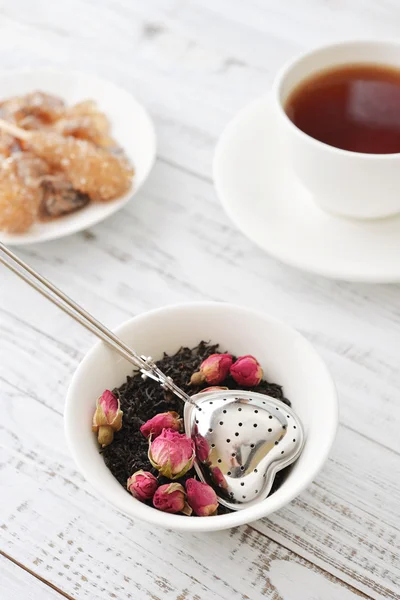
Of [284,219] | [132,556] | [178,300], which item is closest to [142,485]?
[132,556]

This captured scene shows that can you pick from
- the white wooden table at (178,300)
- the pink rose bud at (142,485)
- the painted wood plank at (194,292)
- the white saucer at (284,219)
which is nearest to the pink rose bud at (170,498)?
the pink rose bud at (142,485)

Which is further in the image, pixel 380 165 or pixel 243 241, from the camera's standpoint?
pixel 243 241

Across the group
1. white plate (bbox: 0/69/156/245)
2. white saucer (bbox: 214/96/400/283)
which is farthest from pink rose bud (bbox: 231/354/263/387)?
white plate (bbox: 0/69/156/245)

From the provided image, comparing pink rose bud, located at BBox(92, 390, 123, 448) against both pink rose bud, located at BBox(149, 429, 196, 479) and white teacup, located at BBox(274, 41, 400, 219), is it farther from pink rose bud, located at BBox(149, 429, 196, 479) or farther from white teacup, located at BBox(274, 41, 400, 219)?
white teacup, located at BBox(274, 41, 400, 219)

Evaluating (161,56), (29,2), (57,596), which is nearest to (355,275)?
(57,596)

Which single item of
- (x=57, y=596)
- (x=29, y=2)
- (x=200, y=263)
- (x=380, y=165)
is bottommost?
(x=57, y=596)

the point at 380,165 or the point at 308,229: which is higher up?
the point at 380,165

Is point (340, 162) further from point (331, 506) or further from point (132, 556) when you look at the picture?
point (132, 556)

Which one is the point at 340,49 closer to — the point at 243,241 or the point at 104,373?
the point at 243,241
